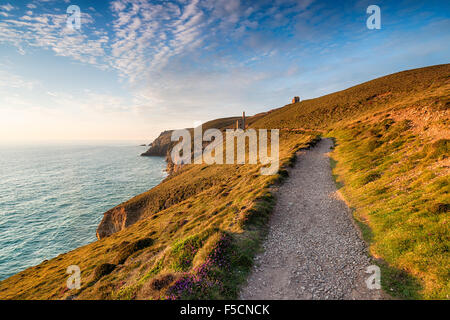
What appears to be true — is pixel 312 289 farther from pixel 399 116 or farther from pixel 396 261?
pixel 399 116

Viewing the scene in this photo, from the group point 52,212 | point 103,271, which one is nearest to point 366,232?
point 103,271

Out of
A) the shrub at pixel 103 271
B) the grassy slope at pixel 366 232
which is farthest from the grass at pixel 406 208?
the shrub at pixel 103 271

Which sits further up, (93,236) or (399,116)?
(399,116)

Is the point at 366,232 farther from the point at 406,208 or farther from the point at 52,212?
the point at 52,212

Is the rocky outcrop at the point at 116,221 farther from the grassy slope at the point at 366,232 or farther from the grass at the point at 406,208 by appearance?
the grass at the point at 406,208

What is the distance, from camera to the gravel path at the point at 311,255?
304 inches

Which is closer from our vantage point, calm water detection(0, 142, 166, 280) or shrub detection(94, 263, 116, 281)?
shrub detection(94, 263, 116, 281)

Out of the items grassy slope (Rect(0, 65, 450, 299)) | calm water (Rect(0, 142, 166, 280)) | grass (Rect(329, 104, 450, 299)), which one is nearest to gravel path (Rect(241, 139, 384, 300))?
grassy slope (Rect(0, 65, 450, 299))

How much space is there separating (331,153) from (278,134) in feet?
98.0

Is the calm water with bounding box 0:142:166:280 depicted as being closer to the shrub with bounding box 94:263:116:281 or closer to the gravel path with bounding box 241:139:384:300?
the shrub with bounding box 94:263:116:281

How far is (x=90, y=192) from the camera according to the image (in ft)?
242

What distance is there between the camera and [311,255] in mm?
10008

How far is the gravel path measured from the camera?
7.72m
